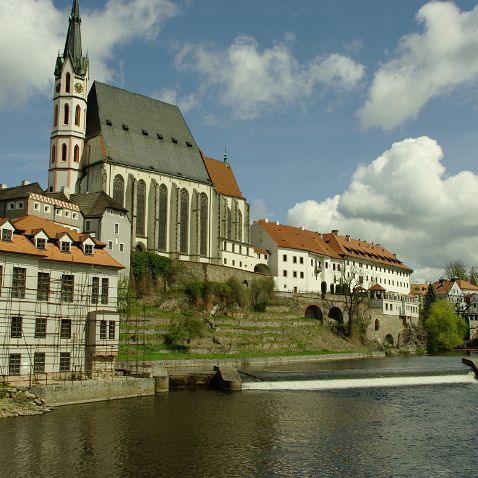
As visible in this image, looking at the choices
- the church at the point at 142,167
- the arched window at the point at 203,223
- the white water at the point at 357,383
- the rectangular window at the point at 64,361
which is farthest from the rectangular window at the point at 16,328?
the arched window at the point at 203,223

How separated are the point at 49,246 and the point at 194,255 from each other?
51.4 m

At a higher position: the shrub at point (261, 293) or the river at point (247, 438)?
the shrub at point (261, 293)

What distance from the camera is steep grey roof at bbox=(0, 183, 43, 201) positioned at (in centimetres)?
7425

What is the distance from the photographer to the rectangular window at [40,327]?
47.5 meters

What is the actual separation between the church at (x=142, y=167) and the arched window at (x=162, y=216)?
5.9 inches

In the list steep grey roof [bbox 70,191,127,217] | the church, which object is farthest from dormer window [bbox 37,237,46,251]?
the church

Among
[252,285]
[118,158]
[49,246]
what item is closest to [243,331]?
[252,285]

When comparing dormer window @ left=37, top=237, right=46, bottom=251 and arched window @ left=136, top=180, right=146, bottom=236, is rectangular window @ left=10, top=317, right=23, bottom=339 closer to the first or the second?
→ dormer window @ left=37, top=237, right=46, bottom=251

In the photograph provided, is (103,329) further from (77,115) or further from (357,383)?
(77,115)

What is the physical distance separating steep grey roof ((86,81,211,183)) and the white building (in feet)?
143

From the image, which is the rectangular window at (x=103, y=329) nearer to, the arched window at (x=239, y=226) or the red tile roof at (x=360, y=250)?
the arched window at (x=239, y=226)

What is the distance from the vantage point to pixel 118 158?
311 feet

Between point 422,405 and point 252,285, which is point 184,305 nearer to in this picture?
point 252,285

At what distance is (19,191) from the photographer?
7575 centimetres
